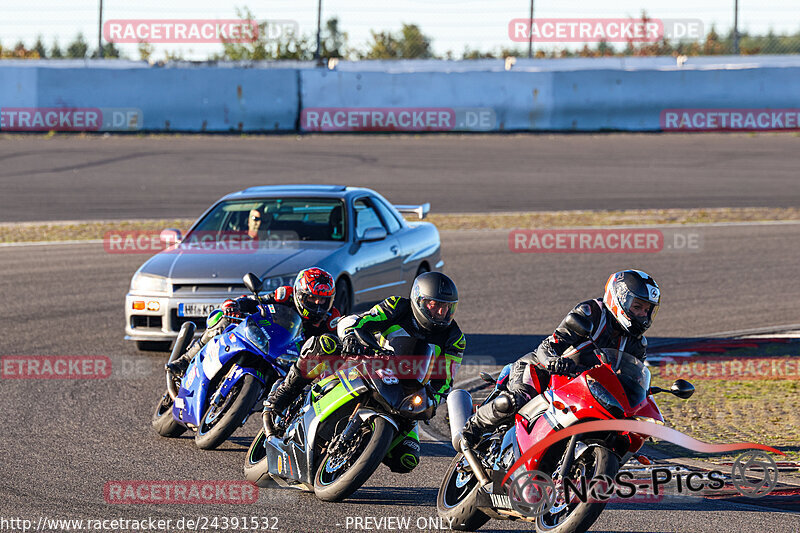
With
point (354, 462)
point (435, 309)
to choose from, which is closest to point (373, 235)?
point (435, 309)

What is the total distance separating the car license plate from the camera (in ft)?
32.6

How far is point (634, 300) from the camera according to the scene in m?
5.68

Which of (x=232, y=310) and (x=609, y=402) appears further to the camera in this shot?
(x=232, y=310)

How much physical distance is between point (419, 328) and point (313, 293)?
3.67 ft

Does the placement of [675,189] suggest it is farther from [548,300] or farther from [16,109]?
[16,109]

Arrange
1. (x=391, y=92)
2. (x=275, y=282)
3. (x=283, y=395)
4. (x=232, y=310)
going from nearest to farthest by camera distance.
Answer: (x=283, y=395) → (x=232, y=310) → (x=275, y=282) → (x=391, y=92)

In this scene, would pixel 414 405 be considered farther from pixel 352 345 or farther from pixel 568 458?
pixel 568 458

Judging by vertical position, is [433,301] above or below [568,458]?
above

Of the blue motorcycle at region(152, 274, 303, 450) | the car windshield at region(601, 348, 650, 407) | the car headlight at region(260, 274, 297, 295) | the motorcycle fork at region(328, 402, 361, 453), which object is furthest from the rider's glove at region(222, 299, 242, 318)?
the car windshield at region(601, 348, 650, 407)

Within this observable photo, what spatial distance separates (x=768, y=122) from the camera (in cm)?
2839

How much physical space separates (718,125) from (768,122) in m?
1.31

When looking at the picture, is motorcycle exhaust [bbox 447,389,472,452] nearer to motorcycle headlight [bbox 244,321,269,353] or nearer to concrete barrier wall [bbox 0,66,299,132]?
motorcycle headlight [bbox 244,321,269,353]

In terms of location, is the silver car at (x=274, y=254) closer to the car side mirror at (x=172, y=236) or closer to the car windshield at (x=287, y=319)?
the car side mirror at (x=172, y=236)

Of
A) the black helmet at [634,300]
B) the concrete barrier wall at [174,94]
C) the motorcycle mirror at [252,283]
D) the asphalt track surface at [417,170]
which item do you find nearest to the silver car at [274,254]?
the motorcycle mirror at [252,283]
